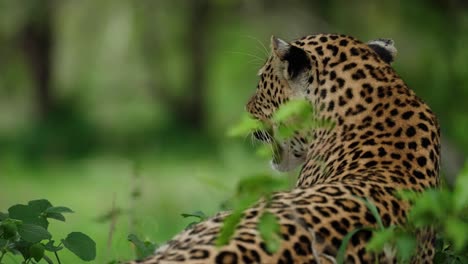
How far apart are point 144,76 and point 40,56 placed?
8.99ft

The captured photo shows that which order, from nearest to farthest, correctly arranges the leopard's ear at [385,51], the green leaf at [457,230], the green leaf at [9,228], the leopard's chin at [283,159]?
the green leaf at [457,230]
the green leaf at [9,228]
the leopard's ear at [385,51]
the leopard's chin at [283,159]

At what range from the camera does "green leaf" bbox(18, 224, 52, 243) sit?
5.68 meters

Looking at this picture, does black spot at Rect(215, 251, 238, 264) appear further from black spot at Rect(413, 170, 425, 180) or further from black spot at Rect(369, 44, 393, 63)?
black spot at Rect(369, 44, 393, 63)

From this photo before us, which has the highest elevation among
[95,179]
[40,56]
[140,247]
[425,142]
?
[425,142]

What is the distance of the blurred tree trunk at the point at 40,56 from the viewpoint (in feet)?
112

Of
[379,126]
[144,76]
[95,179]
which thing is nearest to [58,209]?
[379,126]

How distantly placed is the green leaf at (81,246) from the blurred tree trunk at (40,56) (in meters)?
27.5

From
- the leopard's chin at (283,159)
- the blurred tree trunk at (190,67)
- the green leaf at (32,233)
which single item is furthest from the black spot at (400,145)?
the blurred tree trunk at (190,67)

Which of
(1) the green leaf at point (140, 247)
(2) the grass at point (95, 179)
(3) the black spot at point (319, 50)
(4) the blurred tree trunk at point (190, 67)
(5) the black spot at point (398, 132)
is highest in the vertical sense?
(3) the black spot at point (319, 50)

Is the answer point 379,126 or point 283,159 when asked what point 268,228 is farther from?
point 283,159

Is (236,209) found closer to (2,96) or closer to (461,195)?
(461,195)

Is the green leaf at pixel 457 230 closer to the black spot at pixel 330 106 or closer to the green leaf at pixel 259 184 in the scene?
the green leaf at pixel 259 184

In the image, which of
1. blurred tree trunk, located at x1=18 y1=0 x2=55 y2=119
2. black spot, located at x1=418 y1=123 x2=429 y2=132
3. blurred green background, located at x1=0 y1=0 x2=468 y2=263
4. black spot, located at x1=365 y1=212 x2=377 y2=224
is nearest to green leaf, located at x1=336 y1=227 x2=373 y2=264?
black spot, located at x1=365 y1=212 x2=377 y2=224

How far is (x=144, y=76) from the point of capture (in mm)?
36000
